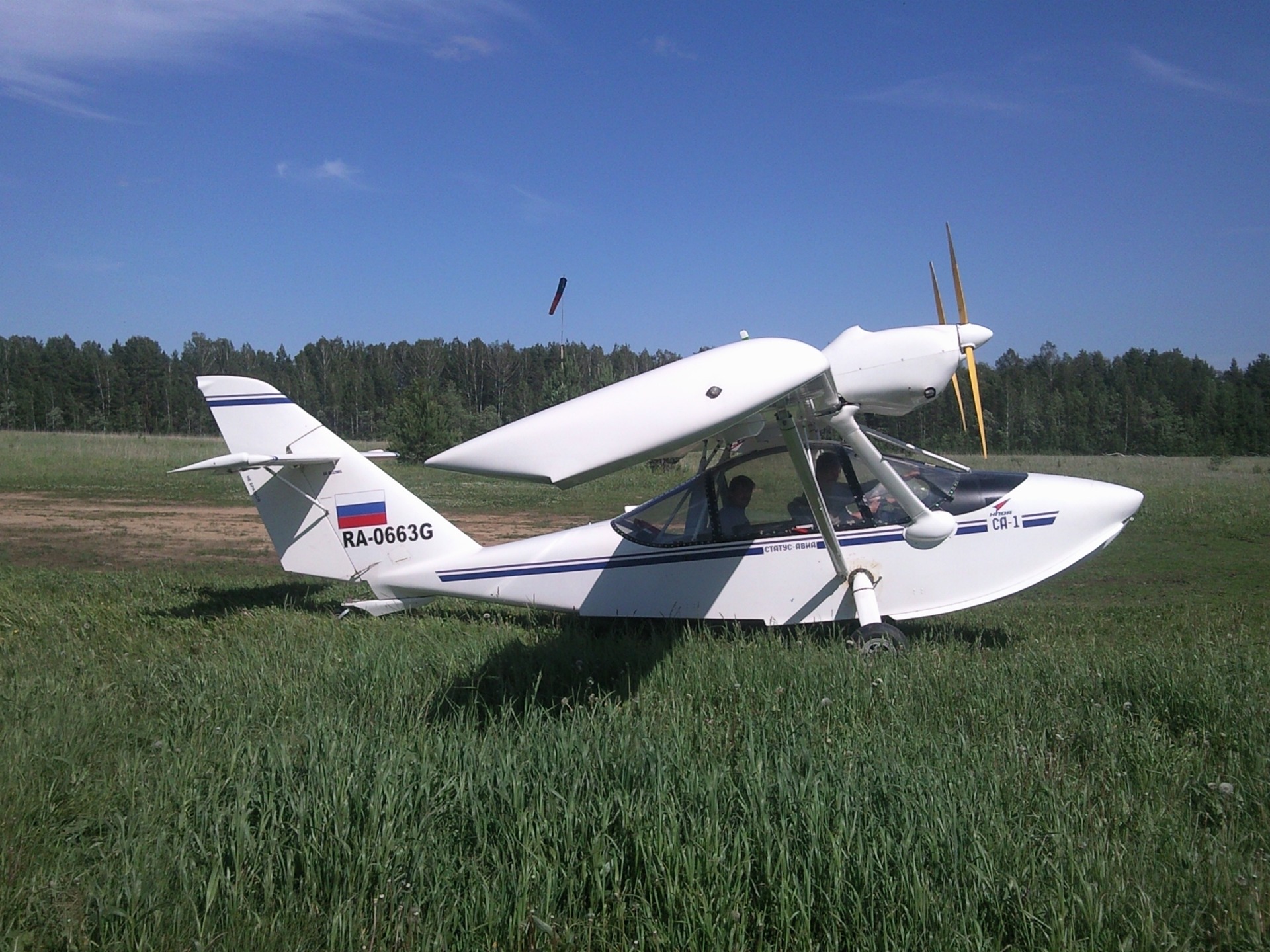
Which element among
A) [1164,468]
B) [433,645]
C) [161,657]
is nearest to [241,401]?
[161,657]

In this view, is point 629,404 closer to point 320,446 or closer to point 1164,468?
point 320,446

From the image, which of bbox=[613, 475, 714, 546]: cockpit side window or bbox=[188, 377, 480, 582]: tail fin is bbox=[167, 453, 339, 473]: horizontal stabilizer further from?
bbox=[613, 475, 714, 546]: cockpit side window

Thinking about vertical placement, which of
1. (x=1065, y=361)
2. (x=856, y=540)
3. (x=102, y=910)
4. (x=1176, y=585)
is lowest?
(x=1176, y=585)

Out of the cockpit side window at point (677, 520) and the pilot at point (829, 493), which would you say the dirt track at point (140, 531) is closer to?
the cockpit side window at point (677, 520)

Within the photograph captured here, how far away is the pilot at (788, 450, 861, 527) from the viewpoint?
7.18 m

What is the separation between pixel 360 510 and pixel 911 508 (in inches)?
207

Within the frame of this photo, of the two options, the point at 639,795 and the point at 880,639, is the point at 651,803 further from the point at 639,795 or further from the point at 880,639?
the point at 880,639

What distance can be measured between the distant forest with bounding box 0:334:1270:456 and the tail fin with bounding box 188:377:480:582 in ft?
110

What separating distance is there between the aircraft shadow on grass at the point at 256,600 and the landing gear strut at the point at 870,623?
521 centimetres

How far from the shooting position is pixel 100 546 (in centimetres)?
1485

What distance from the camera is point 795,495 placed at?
725 centimetres

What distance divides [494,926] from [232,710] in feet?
9.53

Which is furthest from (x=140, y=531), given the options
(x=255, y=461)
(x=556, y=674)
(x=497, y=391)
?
(x=497, y=391)

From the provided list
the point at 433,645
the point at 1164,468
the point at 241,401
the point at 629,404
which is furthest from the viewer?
the point at 1164,468
